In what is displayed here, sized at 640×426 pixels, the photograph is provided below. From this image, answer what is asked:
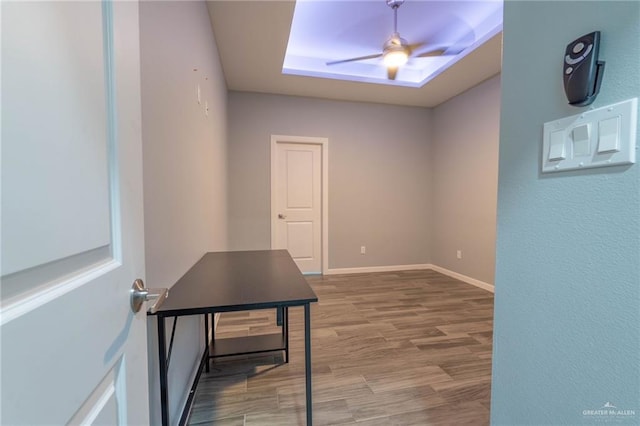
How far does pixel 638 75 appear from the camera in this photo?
1.80ft

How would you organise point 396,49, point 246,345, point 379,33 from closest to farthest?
point 246,345 < point 396,49 < point 379,33

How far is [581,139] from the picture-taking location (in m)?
0.64

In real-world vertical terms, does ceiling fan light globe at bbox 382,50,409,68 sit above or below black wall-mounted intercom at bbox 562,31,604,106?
above

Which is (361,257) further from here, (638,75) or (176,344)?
(638,75)

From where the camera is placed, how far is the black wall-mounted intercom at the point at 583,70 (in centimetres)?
60

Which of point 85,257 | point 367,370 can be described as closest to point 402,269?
point 367,370

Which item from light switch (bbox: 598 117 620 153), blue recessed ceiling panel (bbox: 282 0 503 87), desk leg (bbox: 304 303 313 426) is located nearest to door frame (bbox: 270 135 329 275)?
blue recessed ceiling panel (bbox: 282 0 503 87)

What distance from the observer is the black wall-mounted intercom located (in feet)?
1.97

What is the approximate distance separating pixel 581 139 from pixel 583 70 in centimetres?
15

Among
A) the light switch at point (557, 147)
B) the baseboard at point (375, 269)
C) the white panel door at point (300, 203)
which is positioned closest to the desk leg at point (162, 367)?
the light switch at point (557, 147)

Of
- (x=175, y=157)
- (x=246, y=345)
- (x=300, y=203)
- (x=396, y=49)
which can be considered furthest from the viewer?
(x=300, y=203)

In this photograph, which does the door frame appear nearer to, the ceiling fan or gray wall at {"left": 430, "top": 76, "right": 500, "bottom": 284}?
the ceiling fan

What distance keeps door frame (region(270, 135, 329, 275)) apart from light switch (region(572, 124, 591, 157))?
356 centimetres

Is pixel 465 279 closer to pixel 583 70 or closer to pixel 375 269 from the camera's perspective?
pixel 375 269
